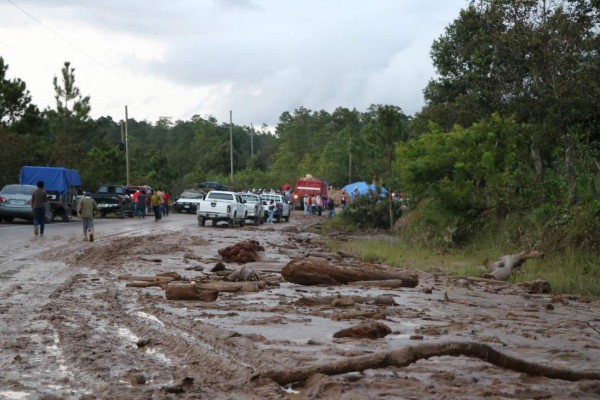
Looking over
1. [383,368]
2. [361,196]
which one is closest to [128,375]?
[383,368]

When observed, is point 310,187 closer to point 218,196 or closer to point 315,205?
point 315,205

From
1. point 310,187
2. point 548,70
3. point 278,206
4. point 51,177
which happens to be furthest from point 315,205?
point 548,70

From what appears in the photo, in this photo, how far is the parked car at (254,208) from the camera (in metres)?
49.1

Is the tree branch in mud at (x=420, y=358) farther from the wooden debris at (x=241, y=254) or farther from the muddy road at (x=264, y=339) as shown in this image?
the wooden debris at (x=241, y=254)

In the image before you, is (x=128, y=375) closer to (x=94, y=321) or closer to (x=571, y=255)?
(x=94, y=321)

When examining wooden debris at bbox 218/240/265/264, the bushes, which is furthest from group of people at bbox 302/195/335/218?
wooden debris at bbox 218/240/265/264

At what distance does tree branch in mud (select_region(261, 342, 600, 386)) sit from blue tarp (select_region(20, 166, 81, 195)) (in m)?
38.5

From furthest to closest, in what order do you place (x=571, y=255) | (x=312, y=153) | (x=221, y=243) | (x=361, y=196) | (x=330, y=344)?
(x=312, y=153), (x=361, y=196), (x=221, y=243), (x=571, y=255), (x=330, y=344)

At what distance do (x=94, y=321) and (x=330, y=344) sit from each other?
3.01m

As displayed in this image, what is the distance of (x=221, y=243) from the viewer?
95.5 ft

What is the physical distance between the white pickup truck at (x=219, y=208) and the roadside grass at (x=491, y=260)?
1592 centimetres

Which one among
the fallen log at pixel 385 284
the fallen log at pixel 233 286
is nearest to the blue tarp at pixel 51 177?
the fallen log at pixel 233 286

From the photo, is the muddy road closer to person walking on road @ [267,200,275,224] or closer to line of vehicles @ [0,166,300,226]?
line of vehicles @ [0,166,300,226]

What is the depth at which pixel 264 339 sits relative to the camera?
8.67 meters
